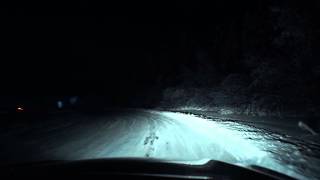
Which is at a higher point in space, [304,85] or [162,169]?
[304,85]

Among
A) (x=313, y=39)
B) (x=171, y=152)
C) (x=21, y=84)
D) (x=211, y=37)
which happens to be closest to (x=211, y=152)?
(x=171, y=152)

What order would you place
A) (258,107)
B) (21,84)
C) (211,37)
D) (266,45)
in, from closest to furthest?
(258,107) → (266,45) → (211,37) → (21,84)

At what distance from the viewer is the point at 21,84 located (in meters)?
129

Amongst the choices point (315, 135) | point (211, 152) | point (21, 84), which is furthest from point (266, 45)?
point (21, 84)

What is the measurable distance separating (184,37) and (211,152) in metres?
65.2

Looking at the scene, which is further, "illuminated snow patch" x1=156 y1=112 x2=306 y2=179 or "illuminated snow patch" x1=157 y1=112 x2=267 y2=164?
"illuminated snow patch" x1=157 y1=112 x2=267 y2=164

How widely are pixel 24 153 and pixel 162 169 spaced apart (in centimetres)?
931

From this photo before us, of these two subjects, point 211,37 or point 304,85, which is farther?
point 211,37

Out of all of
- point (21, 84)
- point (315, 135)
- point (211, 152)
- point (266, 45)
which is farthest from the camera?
point (21, 84)

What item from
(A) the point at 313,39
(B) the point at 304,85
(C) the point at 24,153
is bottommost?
(C) the point at 24,153

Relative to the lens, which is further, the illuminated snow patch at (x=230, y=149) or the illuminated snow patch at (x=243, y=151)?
the illuminated snow patch at (x=230, y=149)

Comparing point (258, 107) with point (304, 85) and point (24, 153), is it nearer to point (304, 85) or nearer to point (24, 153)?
point (304, 85)

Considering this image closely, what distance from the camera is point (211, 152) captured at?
43.1 ft

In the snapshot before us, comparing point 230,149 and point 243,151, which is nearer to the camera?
point 243,151
